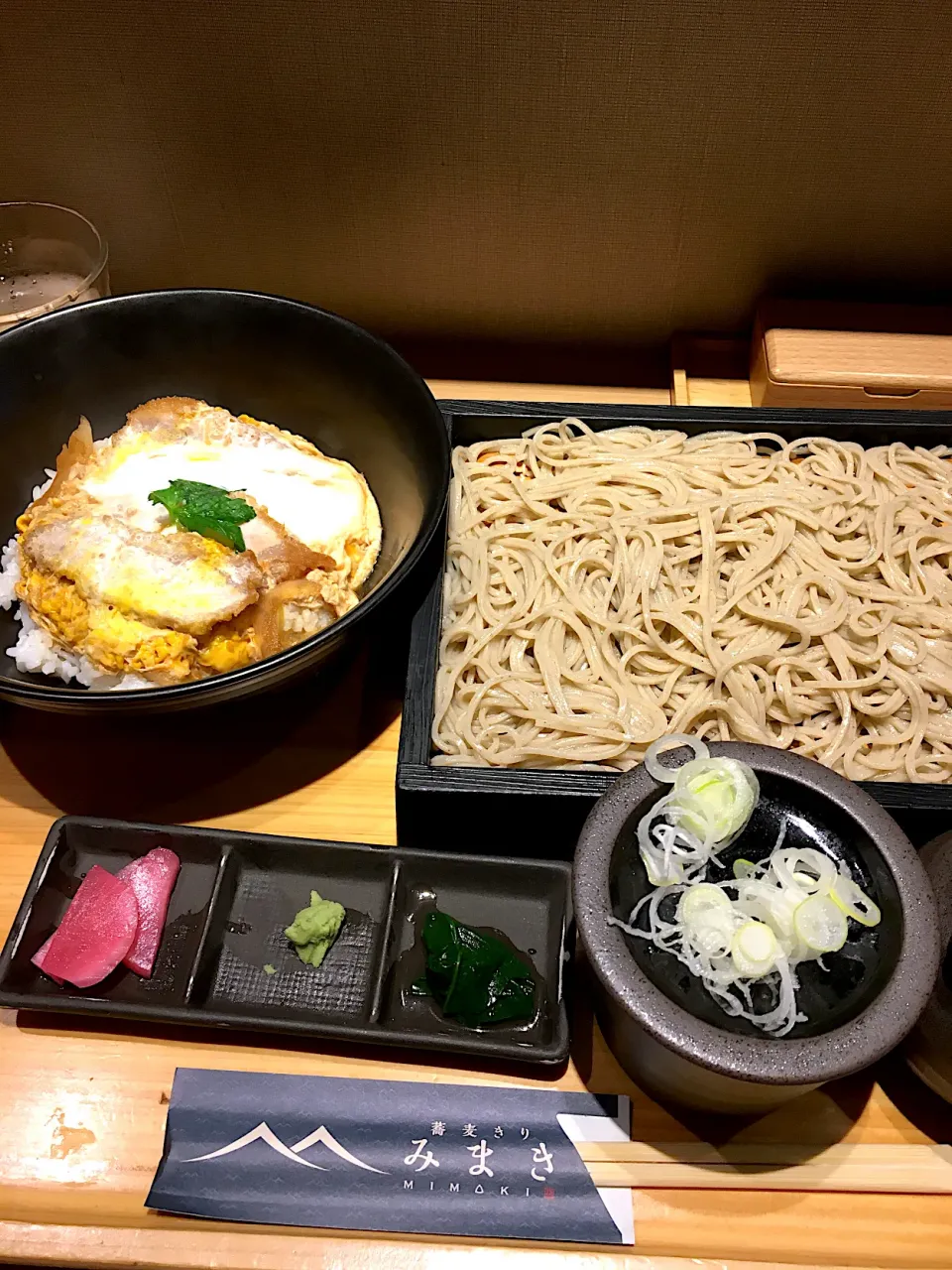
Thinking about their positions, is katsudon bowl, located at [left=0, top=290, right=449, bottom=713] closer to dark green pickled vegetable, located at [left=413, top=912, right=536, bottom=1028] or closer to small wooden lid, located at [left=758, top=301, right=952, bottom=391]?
dark green pickled vegetable, located at [left=413, top=912, right=536, bottom=1028]

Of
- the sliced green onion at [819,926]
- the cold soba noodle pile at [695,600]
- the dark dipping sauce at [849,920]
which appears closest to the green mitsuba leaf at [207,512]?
the cold soba noodle pile at [695,600]

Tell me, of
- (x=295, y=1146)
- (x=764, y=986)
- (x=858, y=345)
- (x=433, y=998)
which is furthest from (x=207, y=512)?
(x=858, y=345)

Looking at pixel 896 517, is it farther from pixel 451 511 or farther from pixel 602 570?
pixel 451 511

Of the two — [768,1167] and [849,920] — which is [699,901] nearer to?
[849,920]

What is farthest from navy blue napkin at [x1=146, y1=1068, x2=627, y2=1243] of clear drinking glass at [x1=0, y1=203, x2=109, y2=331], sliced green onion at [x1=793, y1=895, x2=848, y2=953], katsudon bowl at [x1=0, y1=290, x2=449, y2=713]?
clear drinking glass at [x1=0, y1=203, x2=109, y2=331]

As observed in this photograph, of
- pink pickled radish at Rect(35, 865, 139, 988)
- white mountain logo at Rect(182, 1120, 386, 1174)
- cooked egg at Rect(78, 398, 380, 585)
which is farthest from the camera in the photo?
cooked egg at Rect(78, 398, 380, 585)
